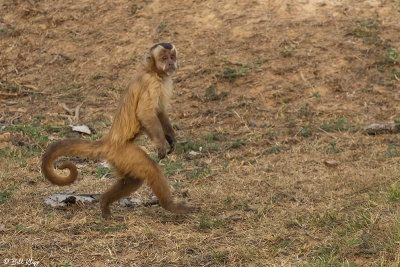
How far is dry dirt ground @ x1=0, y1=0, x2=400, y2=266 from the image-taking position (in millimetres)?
6270

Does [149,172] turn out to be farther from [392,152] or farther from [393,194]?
[392,152]

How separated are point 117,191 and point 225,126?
417 cm

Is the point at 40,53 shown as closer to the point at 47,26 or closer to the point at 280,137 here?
the point at 47,26

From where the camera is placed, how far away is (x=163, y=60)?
23.8ft

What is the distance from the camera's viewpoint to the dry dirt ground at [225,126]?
6.27 meters

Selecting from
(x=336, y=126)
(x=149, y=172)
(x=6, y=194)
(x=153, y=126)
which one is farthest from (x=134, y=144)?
(x=336, y=126)

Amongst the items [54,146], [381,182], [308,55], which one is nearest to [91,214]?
[54,146]

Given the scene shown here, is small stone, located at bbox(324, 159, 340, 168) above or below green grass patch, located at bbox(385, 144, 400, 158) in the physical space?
above

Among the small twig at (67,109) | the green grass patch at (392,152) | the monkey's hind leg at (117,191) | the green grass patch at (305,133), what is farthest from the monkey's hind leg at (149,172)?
the small twig at (67,109)

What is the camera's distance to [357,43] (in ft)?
40.0

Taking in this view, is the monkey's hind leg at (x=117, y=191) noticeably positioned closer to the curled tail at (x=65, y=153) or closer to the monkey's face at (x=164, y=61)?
the curled tail at (x=65, y=153)

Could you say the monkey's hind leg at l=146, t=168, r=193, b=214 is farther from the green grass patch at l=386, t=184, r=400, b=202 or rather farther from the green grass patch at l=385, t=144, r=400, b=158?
the green grass patch at l=385, t=144, r=400, b=158

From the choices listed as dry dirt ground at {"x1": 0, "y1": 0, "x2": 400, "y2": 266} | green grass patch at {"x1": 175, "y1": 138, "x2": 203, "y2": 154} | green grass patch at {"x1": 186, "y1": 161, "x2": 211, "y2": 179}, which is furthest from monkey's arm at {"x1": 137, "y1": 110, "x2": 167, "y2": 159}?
green grass patch at {"x1": 175, "y1": 138, "x2": 203, "y2": 154}

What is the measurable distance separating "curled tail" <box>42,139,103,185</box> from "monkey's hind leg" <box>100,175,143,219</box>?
0.43 meters
